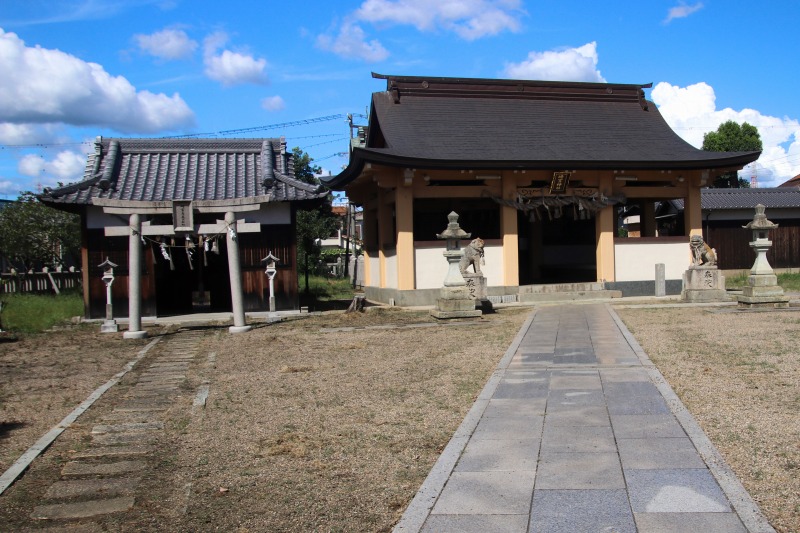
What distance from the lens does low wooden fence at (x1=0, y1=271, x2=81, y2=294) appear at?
22438mm

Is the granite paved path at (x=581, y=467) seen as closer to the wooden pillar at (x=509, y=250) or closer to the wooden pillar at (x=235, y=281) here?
the wooden pillar at (x=235, y=281)

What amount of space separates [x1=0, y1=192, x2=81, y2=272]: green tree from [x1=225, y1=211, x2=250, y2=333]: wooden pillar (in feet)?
45.7

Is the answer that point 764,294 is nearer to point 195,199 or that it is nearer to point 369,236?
point 369,236

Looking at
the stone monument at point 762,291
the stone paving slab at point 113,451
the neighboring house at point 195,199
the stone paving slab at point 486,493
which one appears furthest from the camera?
the neighboring house at point 195,199

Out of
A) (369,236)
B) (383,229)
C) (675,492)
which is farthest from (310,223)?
(675,492)

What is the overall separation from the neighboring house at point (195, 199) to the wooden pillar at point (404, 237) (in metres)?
2.90

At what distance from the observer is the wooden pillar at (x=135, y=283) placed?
43.3ft

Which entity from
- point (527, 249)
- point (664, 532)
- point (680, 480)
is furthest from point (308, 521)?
point (527, 249)

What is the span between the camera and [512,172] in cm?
1911

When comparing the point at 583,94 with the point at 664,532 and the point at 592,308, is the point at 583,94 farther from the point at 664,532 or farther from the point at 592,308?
the point at 664,532

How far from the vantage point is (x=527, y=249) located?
24.0 metres

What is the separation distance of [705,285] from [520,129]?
22.9 feet

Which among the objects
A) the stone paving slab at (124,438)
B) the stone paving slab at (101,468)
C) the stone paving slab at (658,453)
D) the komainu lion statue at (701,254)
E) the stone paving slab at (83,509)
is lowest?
the stone paving slab at (83,509)

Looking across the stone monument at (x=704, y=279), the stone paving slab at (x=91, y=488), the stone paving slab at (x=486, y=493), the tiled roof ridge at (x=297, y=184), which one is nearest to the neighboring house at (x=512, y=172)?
the tiled roof ridge at (x=297, y=184)
